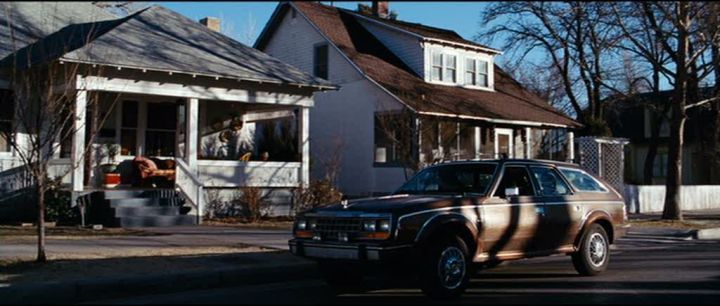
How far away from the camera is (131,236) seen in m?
15.0

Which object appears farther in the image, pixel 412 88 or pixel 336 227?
pixel 412 88

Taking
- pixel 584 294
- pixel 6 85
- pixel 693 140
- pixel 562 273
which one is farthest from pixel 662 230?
pixel 693 140

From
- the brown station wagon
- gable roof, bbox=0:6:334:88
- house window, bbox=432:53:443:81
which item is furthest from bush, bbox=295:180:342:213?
the brown station wagon

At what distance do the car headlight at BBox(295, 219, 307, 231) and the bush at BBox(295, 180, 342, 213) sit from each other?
1084 centimetres

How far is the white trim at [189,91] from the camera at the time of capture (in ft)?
57.3

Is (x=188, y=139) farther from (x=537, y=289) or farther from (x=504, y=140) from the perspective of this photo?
(x=504, y=140)

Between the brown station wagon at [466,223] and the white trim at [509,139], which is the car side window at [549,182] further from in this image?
the white trim at [509,139]

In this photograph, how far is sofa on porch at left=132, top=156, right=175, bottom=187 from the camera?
1927cm

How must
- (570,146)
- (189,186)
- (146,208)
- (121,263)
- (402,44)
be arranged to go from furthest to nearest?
(570,146)
(402,44)
(189,186)
(146,208)
(121,263)

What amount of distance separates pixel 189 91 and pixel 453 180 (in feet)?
34.0

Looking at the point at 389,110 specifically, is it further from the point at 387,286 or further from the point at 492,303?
the point at 492,303

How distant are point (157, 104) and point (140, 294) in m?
12.6

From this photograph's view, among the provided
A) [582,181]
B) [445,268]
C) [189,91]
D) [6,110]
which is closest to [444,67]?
[189,91]

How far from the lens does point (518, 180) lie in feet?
33.8
